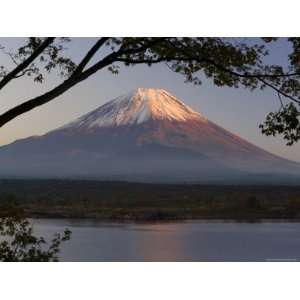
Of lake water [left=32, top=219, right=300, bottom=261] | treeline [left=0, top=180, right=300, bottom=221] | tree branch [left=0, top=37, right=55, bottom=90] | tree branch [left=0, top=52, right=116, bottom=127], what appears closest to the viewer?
tree branch [left=0, top=52, right=116, bottom=127]

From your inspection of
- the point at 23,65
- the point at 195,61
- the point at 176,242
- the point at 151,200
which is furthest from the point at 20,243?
the point at 195,61

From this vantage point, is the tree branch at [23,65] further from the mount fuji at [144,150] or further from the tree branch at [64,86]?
A: the mount fuji at [144,150]

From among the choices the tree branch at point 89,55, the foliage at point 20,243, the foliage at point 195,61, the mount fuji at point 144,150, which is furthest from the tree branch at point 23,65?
the foliage at point 20,243

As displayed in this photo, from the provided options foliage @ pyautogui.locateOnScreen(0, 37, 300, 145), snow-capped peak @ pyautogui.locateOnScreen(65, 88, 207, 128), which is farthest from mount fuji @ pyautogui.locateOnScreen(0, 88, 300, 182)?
foliage @ pyautogui.locateOnScreen(0, 37, 300, 145)

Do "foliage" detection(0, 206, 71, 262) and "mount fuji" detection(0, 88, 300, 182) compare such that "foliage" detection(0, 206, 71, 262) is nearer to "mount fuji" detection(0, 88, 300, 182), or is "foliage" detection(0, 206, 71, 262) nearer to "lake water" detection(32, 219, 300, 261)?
"lake water" detection(32, 219, 300, 261)

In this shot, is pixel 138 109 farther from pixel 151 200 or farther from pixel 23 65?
pixel 23 65

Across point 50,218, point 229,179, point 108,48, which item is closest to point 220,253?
point 229,179
